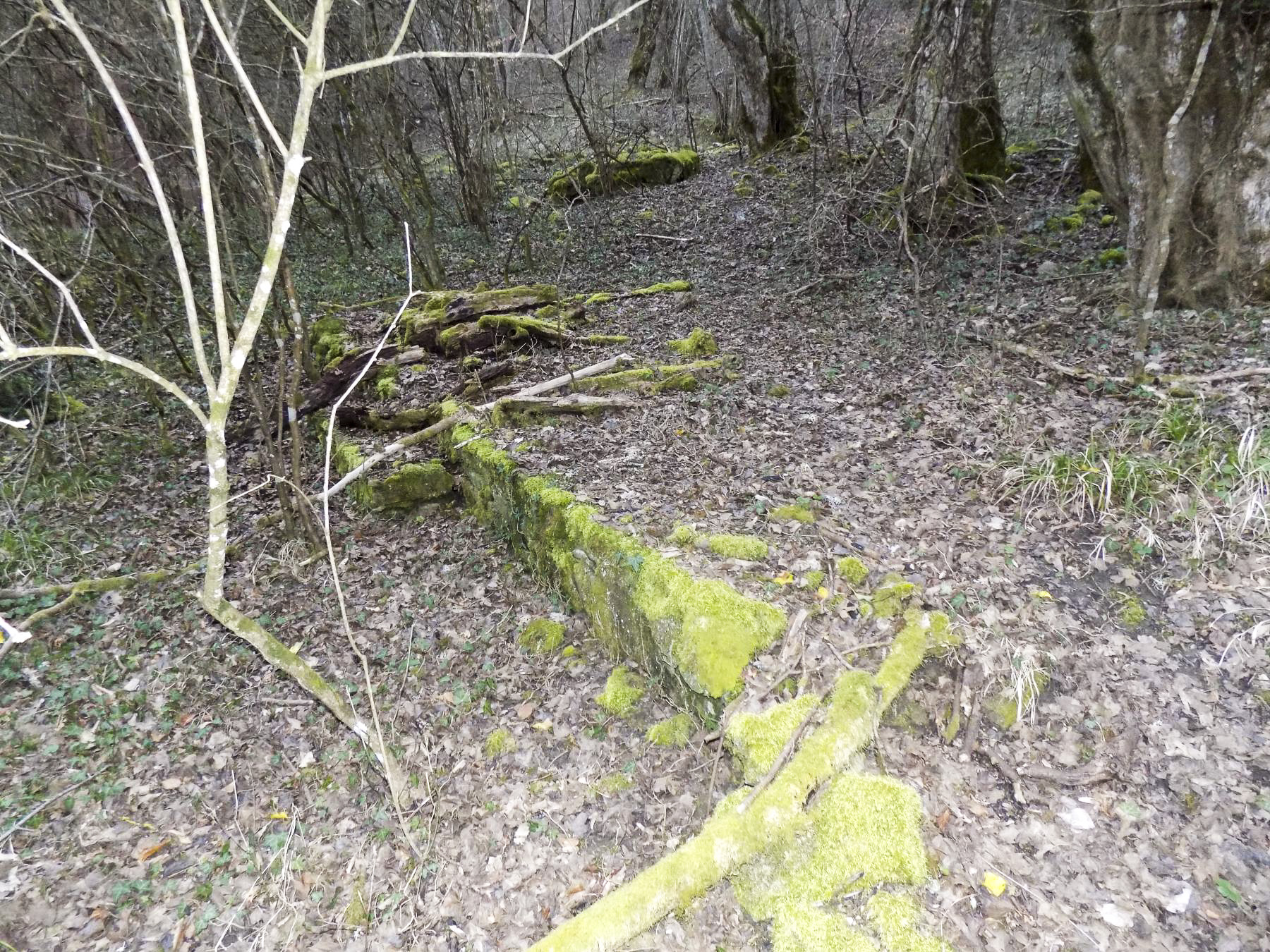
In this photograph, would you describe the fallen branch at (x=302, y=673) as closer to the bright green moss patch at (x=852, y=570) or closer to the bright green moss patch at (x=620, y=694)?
the bright green moss patch at (x=620, y=694)

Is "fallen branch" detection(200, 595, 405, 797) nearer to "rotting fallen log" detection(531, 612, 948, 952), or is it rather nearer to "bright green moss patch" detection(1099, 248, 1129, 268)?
"rotting fallen log" detection(531, 612, 948, 952)

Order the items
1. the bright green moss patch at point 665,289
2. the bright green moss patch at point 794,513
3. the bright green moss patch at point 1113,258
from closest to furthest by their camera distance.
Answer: the bright green moss patch at point 794,513 < the bright green moss patch at point 1113,258 < the bright green moss patch at point 665,289

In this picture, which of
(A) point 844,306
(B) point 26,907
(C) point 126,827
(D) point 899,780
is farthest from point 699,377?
(B) point 26,907

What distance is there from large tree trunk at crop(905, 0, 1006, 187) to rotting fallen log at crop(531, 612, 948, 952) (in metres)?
5.82

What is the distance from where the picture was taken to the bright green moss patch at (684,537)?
394cm

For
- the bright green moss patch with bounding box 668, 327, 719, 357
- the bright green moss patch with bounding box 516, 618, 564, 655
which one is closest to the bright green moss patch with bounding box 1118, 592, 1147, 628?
the bright green moss patch with bounding box 516, 618, 564, 655

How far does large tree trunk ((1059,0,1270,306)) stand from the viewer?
482cm

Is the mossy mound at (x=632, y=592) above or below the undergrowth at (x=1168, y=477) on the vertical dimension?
below

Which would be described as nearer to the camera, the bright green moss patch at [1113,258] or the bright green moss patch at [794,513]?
the bright green moss patch at [794,513]

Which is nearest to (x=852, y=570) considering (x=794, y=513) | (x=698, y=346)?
(x=794, y=513)

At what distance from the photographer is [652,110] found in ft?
53.5

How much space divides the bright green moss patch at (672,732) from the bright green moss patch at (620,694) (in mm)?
226

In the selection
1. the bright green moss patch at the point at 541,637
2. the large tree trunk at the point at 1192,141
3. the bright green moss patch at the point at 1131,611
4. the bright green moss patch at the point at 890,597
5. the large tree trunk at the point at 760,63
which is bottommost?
the bright green moss patch at the point at 541,637

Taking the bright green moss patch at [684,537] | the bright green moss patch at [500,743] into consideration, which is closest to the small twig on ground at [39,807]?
the bright green moss patch at [500,743]
